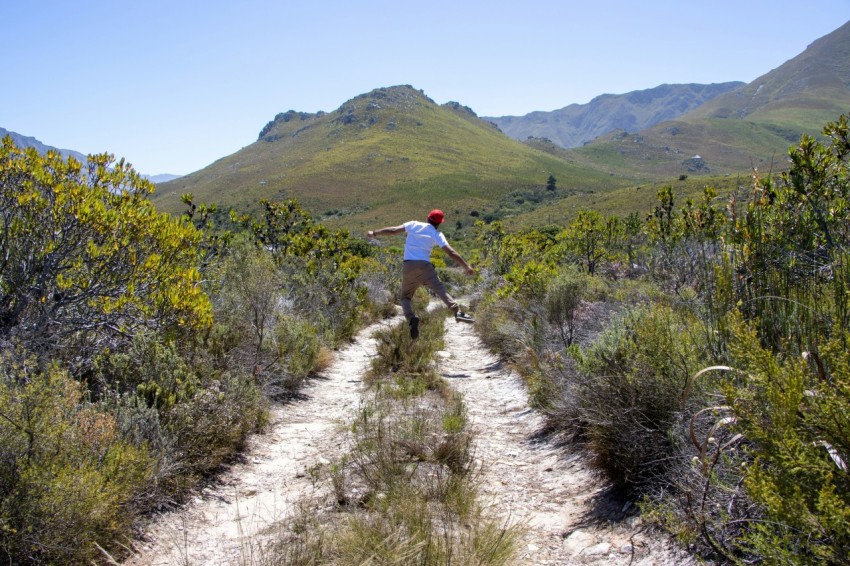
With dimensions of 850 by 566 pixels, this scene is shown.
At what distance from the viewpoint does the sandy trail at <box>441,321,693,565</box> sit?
269cm

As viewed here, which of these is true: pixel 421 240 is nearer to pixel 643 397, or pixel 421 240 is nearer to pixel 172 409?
pixel 172 409

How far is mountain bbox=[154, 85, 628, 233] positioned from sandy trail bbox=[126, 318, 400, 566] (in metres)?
62.8

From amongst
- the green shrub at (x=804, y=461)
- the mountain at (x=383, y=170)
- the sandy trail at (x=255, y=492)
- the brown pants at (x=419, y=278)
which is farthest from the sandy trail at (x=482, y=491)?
the mountain at (x=383, y=170)

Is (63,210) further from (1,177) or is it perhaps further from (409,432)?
(409,432)

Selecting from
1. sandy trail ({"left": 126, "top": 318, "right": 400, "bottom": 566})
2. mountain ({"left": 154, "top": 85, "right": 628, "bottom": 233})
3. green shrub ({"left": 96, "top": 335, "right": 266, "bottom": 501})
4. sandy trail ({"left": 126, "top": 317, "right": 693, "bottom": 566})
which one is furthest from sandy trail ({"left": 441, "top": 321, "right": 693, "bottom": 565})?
mountain ({"left": 154, "top": 85, "right": 628, "bottom": 233})

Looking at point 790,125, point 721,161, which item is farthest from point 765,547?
point 790,125

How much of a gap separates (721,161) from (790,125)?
4688 centimetres

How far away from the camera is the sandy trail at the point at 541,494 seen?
2691mm

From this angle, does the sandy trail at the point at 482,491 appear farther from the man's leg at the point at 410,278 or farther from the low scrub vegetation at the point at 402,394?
the man's leg at the point at 410,278

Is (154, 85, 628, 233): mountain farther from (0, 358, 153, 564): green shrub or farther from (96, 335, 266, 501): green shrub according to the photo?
(0, 358, 153, 564): green shrub

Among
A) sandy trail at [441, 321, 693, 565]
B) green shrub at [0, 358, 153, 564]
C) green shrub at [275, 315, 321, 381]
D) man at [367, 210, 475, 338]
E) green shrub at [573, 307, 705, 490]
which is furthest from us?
man at [367, 210, 475, 338]

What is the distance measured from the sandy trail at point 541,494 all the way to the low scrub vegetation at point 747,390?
18 cm

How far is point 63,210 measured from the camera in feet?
12.6

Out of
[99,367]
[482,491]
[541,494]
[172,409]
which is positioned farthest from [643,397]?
[99,367]
